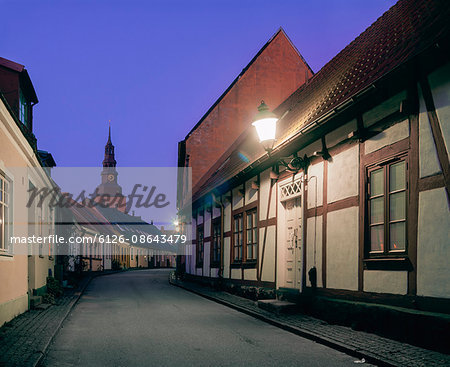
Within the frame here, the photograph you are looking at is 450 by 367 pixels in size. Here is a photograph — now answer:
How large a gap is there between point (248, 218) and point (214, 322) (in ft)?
17.8

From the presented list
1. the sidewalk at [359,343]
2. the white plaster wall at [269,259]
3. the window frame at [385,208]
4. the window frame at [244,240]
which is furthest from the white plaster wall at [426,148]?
the window frame at [244,240]

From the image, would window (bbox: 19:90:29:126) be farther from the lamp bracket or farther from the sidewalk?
the sidewalk

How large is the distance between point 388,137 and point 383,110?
1.56 feet

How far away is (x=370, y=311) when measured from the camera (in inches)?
295

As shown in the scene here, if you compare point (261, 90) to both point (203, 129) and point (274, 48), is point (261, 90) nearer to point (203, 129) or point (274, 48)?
point (274, 48)

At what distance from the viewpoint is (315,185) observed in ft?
32.6

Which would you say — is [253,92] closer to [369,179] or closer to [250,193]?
[250,193]

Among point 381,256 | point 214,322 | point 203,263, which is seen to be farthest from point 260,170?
point 203,263

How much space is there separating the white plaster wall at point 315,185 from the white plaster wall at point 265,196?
2.11m

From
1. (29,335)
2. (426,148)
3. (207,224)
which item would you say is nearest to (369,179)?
(426,148)

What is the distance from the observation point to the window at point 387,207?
7.12 meters

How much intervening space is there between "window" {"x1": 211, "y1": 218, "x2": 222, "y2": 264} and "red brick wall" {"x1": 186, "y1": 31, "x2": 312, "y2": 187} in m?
6.40

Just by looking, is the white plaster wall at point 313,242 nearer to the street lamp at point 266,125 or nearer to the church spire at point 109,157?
the street lamp at point 266,125

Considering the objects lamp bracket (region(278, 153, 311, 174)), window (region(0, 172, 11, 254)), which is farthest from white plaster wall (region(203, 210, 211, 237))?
window (region(0, 172, 11, 254))
